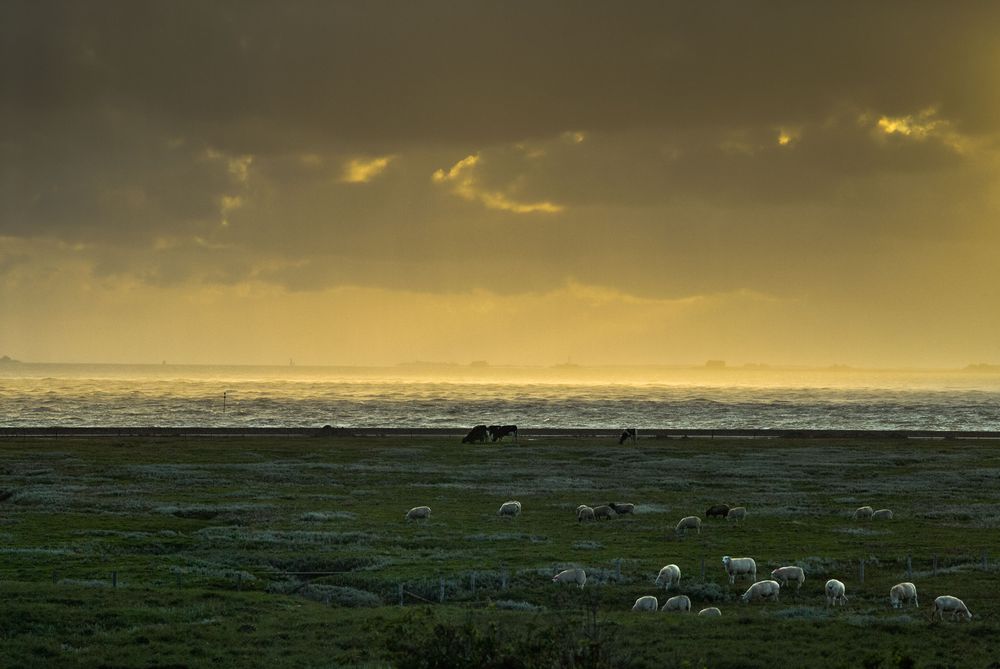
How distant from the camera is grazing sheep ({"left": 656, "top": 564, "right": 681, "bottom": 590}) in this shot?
120 ft

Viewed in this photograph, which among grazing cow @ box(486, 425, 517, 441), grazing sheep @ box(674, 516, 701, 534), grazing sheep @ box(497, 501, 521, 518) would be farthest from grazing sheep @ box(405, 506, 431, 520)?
grazing cow @ box(486, 425, 517, 441)

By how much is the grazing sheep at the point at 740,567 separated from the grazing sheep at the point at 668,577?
234 centimetres

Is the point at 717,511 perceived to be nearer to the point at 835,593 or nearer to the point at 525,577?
the point at 525,577

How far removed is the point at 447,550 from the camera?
44469 millimetres

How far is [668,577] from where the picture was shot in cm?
3672

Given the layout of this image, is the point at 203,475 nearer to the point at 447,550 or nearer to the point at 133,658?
the point at 447,550

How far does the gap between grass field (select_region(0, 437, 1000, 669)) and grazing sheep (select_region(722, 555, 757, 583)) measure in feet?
1.91

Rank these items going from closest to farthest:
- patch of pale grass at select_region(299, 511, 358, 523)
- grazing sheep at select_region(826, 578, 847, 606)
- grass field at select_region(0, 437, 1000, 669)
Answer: grass field at select_region(0, 437, 1000, 669), grazing sheep at select_region(826, 578, 847, 606), patch of pale grass at select_region(299, 511, 358, 523)

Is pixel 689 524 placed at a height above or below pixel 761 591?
above

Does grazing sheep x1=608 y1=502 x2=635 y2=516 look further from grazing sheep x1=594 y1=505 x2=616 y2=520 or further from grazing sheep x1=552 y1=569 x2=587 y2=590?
grazing sheep x1=552 y1=569 x2=587 y2=590

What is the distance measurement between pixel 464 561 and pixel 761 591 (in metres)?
12.6

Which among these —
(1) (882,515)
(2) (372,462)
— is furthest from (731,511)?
(2) (372,462)

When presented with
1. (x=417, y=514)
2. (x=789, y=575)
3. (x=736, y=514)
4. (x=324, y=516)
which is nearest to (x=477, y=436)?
(x=324, y=516)

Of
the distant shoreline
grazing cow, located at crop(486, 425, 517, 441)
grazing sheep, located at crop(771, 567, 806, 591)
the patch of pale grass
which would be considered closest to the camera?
grazing sheep, located at crop(771, 567, 806, 591)
